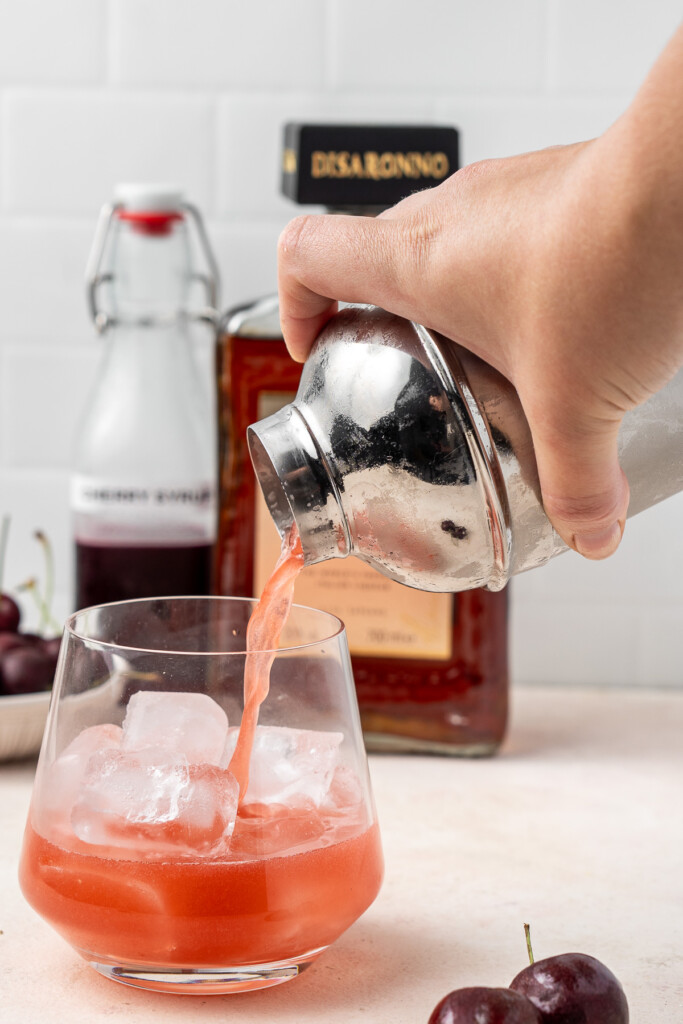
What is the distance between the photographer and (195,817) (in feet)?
1.94

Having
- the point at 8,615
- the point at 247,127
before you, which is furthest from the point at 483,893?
the point at 247,127

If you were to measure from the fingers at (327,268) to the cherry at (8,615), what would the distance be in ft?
1.91

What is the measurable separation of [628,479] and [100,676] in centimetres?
29

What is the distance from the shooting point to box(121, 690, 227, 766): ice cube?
63 cm

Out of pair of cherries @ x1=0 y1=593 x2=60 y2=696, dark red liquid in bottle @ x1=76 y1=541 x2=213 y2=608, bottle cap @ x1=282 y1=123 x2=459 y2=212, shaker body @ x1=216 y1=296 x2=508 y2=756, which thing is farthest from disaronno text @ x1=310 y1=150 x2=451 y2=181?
pair of cherries @ x1=0 y1=593 x2=60 y2=696

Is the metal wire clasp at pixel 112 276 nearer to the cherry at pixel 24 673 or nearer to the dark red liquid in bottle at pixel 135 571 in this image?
the dark red liquid in bottle at pixel 135 571

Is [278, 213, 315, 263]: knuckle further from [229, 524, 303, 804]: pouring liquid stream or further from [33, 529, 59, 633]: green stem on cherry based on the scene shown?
[33, 529, 59, 633]: green stem on cherry

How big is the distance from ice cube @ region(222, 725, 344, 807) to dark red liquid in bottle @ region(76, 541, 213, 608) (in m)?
0.50

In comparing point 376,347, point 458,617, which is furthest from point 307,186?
point 376,347

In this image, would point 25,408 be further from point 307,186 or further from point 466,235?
point 466,235

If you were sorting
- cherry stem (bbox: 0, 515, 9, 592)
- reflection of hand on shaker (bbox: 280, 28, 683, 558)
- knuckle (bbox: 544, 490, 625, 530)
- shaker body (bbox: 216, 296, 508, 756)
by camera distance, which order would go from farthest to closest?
cherry stem (bbox: 0, 515, 9, 592) < shaker body (bbox: 216, 296, 508, 756) < knuckle (bbox: 544, 490, 625, 530) < reflection of hand on shaker (bbox: 280, 28, 683, 558)

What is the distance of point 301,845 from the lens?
613 mm

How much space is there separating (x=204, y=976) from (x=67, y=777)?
0.13m

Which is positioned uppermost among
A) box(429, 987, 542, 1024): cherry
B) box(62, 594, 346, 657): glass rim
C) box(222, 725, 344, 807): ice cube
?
box(62, 594, 346, 657): glass rim
